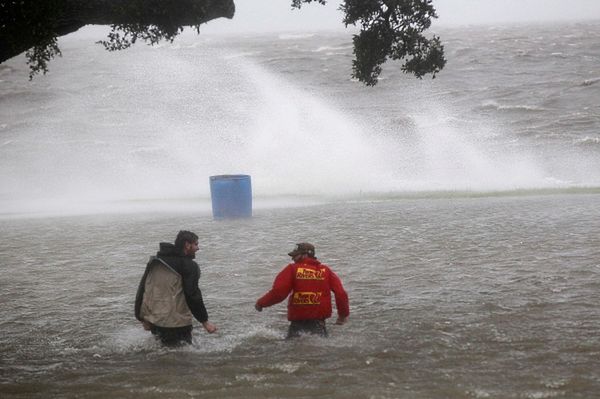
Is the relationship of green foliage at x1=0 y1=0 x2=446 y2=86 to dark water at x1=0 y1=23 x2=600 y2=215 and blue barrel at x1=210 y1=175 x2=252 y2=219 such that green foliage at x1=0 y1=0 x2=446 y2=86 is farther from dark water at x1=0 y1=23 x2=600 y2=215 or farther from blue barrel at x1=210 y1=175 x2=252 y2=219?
dark water at x1=0 y1=23 x2=600 y2=215

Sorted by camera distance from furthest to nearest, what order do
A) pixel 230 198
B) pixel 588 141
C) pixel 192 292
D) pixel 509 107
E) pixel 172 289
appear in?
pixel 509 107, pixel 588 141, pixel 230 198, pixel 172 289, pixel 192 292

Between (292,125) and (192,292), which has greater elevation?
(292,125)

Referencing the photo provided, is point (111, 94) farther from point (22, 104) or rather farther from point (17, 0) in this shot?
point (17, 0)

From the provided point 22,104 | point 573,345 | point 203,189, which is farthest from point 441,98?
point 573,345

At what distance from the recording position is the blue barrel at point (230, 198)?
16656 mm

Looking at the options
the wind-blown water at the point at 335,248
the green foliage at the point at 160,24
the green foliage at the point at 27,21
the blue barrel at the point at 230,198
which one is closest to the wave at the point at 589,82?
the wind-blown water at the point at 335,248

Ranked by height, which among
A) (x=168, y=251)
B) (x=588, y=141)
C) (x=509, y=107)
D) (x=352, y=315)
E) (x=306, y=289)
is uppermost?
(x=509, y=107)

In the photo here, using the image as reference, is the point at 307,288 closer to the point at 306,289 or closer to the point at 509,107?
the point at 306,289

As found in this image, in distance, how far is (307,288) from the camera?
689cm

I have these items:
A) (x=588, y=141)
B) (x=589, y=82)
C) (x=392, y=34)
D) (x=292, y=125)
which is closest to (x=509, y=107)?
(x=589, y=82)

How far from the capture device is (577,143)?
3591 cm

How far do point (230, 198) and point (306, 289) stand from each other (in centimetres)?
994

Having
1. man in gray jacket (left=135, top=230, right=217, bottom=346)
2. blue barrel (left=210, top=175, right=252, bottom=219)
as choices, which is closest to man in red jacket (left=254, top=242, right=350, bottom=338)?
man in gray jacket (left=135, top=230, right=217, bottom=346)

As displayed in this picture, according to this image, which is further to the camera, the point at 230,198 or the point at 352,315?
the point at 230,198
